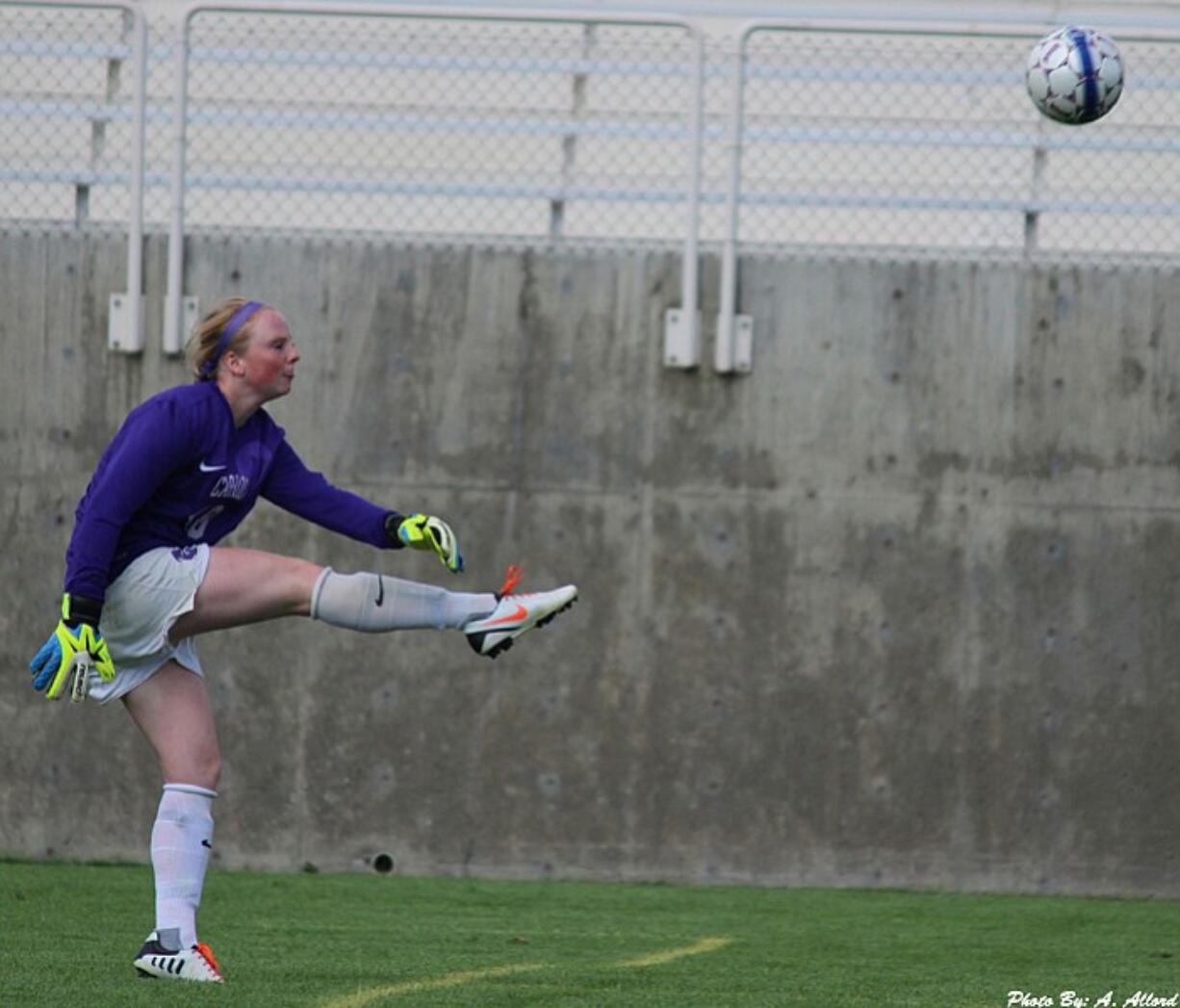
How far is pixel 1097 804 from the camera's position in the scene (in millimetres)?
9594

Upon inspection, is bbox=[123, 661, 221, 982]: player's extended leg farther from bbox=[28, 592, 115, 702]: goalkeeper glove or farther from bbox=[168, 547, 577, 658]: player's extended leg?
bbox=[28, 592, 115, 702]: goalkeeper glove

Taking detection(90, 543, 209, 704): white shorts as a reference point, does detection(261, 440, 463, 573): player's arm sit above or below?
above

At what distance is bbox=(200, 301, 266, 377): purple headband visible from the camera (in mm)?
5641

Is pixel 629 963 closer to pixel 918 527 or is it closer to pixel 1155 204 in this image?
pixel 918 527

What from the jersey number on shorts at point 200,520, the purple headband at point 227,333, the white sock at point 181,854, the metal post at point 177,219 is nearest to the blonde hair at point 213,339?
the purple headband at point 227,333

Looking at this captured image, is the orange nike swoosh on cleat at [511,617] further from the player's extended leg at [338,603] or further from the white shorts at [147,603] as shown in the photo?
the white shorts at [147,603]

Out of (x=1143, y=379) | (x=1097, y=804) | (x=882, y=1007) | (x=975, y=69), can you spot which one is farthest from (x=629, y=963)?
(x=975, y=69)

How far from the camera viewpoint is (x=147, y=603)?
5512mm

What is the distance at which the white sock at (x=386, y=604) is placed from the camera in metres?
5.53

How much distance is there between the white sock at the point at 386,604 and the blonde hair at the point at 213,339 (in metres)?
0.65

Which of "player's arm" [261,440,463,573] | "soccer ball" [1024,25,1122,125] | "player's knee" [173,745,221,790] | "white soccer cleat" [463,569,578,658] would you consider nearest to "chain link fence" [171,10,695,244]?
"soccer ball" [1024,25,1122,125]

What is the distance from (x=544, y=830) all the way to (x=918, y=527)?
225 cm

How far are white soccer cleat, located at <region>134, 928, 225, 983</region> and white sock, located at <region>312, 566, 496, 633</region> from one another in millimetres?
941

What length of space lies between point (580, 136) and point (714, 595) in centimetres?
247
